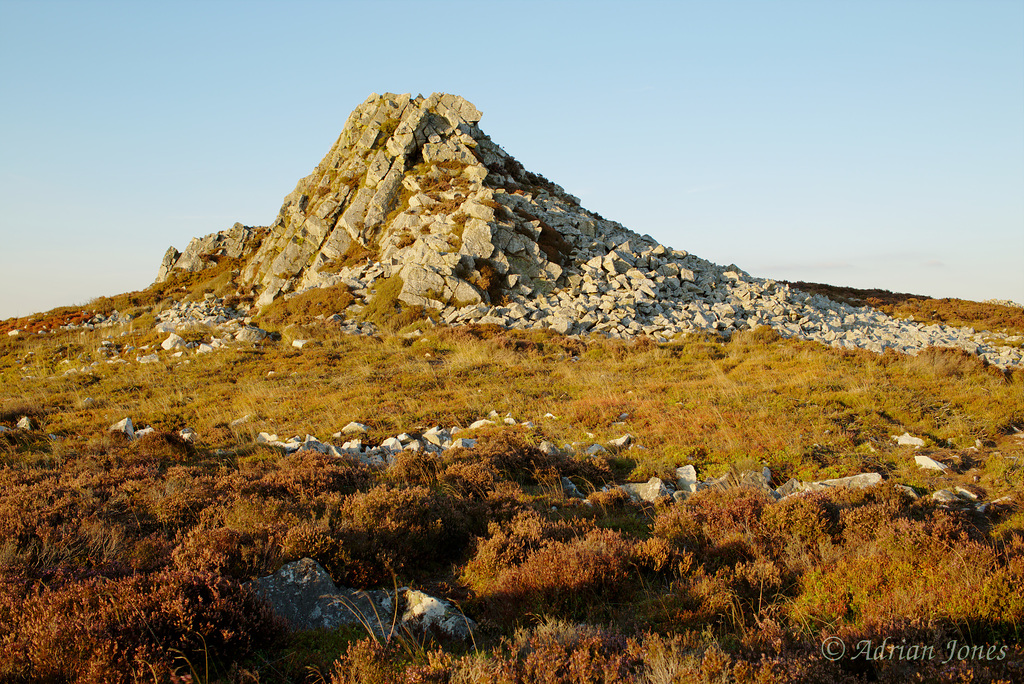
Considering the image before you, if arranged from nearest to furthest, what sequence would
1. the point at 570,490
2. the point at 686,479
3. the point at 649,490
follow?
1. the point at 649,490
2. the point at 570,490
3. the point at 686,479

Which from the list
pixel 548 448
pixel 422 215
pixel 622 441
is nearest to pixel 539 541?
pixel 548 448

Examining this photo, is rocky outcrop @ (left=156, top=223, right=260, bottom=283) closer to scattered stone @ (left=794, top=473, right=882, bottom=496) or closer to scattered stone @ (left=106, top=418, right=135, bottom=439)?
scattered stone @ (left=106, top=418, right=135, bottom=439)

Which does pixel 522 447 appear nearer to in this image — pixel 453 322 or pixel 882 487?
pixel 882 487

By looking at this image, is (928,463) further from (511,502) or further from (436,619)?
(436,619)

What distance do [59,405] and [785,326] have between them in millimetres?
29047

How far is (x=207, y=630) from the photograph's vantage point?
13.1 feet

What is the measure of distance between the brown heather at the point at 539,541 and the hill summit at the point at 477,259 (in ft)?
37.8

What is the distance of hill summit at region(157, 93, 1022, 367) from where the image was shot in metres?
25.9

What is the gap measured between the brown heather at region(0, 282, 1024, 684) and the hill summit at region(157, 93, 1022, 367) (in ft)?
37.8

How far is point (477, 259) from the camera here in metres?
28.3

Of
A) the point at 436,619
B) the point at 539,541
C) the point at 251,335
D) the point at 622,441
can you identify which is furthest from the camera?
the point at 251,335

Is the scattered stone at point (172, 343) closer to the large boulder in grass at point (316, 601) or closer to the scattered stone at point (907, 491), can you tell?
the large boulder in grass at point (316, 601)

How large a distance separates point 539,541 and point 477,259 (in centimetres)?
2347

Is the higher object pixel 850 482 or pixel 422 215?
pixel 422 215
